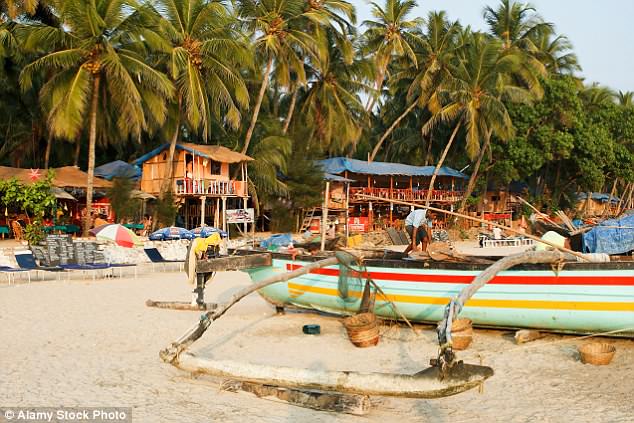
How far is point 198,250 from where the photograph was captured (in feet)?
34.2

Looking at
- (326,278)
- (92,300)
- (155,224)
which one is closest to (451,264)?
(326,278)

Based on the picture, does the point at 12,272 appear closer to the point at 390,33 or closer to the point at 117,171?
the point at 117,171

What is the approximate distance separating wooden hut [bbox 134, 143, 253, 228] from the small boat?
17879 mm

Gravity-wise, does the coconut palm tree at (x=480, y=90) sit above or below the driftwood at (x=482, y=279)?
above

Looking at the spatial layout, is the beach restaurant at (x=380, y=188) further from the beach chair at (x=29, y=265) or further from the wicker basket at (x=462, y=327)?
the wicker basket at (x=462, y=327)

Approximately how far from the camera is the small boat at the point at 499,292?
7.86 m

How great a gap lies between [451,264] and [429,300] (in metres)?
0.69

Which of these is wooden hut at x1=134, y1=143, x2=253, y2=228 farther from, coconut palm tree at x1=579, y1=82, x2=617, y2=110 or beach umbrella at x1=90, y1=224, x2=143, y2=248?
coconut palm tree at x1=579, y1=82, x2=617, y2=110

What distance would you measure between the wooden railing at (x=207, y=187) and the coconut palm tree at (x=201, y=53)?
293cm

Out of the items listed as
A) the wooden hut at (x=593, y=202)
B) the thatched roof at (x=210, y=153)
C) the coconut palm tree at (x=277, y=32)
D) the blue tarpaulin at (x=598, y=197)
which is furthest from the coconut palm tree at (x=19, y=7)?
the blue tarpaulin at (x=598, y=197)

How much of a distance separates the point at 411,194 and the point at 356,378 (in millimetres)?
31861

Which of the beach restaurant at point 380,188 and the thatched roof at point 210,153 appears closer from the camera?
the thatched roof at point 210,153

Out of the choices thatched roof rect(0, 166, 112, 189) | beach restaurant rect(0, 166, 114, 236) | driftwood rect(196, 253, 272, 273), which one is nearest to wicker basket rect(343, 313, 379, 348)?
driftwood rect(196, 253, 272, 273)

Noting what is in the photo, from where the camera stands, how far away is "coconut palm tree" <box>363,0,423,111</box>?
36.4 metres
